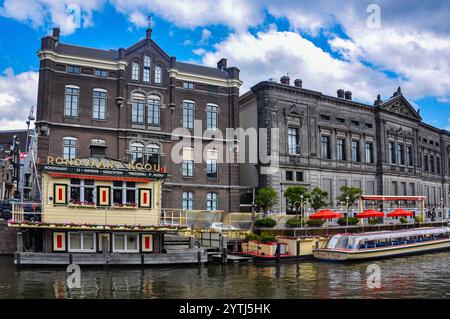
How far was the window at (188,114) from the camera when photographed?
47.8m

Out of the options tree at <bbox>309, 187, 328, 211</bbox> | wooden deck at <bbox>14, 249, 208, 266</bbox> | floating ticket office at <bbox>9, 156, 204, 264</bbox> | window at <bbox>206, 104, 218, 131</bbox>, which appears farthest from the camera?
window at <bbox>206, 104, 218, 131</bbox>

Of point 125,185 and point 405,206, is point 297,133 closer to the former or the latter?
point 405,206

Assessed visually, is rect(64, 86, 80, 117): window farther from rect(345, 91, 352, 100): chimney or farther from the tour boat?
rect(345, 91, 352, 100): chimney

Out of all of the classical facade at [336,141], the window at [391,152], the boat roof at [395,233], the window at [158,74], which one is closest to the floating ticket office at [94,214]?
the boat roof at [395,233]

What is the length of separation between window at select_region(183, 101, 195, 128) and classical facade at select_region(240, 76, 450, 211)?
7.94 metres

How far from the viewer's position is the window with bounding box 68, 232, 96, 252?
29.9 m

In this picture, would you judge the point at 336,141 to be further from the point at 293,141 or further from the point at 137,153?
the point at 137,153

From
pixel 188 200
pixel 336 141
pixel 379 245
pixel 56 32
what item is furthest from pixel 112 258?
pixel 336 141

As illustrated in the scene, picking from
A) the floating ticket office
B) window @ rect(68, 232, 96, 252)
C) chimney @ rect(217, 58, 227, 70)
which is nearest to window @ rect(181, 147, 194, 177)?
chimney @ rect(217, 58, 227, 70)

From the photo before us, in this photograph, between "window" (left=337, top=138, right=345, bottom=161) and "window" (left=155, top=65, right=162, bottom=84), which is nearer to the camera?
"window" (left=155, top=65, right=162, bottom=84)

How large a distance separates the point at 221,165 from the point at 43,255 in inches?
947

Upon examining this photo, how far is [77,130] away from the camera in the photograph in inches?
1694
